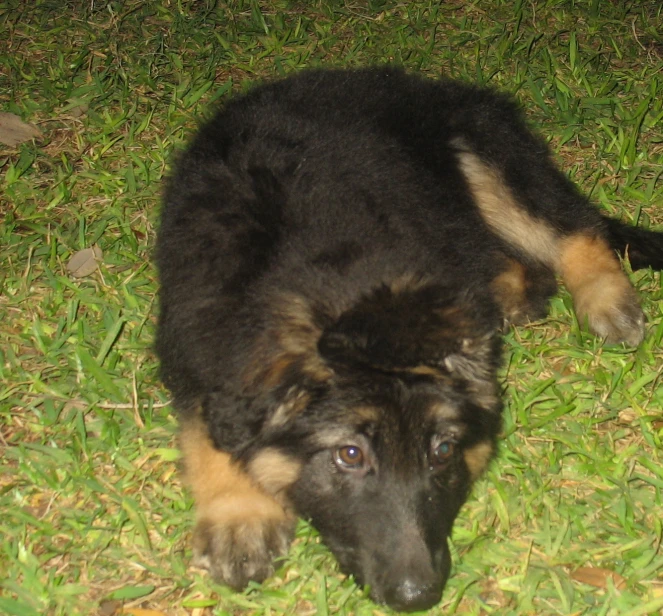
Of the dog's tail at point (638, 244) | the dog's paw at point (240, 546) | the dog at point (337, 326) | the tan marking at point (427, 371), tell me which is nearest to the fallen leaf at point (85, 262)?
the dog at point (337, 326)

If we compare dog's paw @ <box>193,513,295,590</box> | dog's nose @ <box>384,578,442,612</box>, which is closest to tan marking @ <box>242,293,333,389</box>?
dog's paw @ <box>193,513,295,590</box>

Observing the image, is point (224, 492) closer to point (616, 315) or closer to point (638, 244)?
point (616, 315)

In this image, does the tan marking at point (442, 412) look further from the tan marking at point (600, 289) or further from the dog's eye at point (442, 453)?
the tan marking at point (600, 289)

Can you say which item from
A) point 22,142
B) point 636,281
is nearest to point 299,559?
point 636,281

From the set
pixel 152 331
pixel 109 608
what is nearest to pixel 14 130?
pixel 152 331

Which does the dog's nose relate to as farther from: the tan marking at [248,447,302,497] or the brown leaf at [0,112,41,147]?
the brown leaf at [0,112,41,147]
